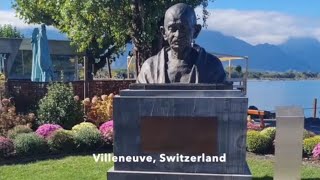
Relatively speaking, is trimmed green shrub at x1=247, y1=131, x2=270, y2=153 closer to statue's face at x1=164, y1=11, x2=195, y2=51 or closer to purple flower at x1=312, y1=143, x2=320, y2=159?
purple flower at x1=312, y1=143, x2=320, y2=159

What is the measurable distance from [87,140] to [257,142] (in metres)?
4.12

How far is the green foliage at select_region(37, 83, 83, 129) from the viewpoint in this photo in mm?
13578

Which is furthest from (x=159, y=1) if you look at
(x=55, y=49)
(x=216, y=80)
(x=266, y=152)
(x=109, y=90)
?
A: (x=216, y=80)

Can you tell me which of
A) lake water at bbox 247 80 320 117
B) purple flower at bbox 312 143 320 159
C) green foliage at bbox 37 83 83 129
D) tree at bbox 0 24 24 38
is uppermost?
tree at bbox 0 24 24 38

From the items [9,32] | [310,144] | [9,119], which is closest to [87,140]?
[9,119]

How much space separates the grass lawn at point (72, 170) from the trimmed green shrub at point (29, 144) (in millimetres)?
635

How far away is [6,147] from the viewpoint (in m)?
10.6

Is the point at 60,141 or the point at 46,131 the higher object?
the point at 46,131

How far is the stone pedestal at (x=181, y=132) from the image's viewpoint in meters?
5.38

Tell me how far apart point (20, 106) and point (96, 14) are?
17.7 ft

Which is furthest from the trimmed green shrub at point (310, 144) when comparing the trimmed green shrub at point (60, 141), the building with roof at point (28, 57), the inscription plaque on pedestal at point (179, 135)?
the building with roof at point (28, 57)

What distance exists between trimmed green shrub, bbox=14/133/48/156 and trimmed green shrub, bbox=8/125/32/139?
0.60m

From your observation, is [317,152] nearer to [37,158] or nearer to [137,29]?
[37,158]

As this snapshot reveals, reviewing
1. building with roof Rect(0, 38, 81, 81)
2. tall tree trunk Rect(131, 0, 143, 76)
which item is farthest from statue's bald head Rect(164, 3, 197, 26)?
building with roof Rect(0, 38, 81, 81)
